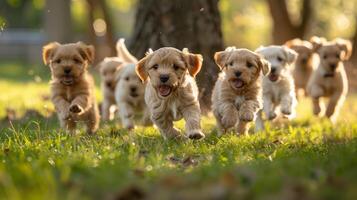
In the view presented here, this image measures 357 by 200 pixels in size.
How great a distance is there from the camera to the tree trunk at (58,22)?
26062 millimetres

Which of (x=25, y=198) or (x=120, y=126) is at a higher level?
(x=25, y=198)

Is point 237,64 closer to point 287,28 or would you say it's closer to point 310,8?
point 287,28

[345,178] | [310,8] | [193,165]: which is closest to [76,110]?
[193,165]

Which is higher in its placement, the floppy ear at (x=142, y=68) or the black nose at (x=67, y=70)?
the floppy ear at (x=142, y=68)

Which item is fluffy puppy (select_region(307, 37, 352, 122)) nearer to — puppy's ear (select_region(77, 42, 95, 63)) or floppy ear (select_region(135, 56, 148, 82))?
puppy's ear (select_region(77, 42, 95, 63))

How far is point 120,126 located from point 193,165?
381 centimetres

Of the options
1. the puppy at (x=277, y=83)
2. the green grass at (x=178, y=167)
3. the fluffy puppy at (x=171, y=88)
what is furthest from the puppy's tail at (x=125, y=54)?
the fluffy puppy at (x=171, y=88)

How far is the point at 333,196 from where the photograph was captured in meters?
3.92

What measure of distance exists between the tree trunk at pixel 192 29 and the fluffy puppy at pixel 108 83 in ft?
2.14

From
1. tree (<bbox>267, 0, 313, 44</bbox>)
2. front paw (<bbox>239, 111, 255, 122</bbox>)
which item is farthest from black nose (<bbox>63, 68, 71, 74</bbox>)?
tree (<bbox>267, 0, 313, 44</bbox>)

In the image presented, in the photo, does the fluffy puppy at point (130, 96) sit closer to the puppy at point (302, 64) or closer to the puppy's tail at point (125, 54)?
the puppy's tail at point (125, 54)

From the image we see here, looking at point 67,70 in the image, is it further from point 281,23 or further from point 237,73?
point 281,23

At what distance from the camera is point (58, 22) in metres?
26.1

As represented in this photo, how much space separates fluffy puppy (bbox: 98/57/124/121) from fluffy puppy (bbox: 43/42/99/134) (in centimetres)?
205
